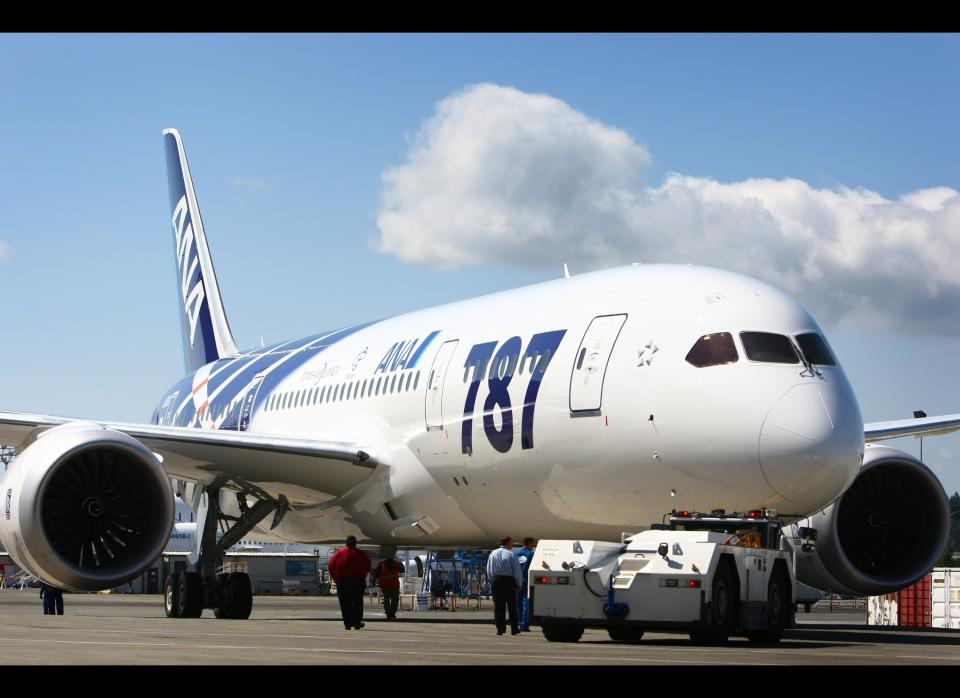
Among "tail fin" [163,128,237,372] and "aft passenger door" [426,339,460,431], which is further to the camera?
"tail fin" [163,128,237,372]

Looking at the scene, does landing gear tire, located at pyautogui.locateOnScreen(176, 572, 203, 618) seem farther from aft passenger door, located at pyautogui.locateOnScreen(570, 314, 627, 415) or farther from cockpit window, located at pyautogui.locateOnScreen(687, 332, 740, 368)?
cockpit window, located at pyautogui.locateOnScreen(687, 332, 740, 368)

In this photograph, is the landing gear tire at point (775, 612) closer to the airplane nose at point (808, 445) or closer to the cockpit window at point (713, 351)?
the airplane nose at point (808, 445)

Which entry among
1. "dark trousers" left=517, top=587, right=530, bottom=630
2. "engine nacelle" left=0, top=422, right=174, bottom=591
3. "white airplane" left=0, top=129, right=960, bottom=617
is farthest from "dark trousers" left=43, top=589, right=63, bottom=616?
"dark trousers" left=517, top=587, right=530, bottom=630

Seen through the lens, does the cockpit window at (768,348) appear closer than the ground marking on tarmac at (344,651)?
No

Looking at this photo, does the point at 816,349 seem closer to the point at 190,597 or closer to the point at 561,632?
the point at 561,632

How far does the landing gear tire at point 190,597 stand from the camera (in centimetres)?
1983

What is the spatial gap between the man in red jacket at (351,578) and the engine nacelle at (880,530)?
5.16 meters

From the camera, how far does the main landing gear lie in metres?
19.8

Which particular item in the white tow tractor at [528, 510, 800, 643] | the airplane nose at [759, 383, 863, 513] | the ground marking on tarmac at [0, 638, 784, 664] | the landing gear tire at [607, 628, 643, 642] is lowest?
the landing gear tire at [607, 628, 643, 642]

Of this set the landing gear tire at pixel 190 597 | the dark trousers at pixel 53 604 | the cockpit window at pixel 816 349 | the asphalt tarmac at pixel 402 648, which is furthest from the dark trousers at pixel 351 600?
the dark trousers at pixel 53 604

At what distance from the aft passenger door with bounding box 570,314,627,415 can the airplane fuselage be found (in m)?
0.02

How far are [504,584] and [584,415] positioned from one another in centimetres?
221
